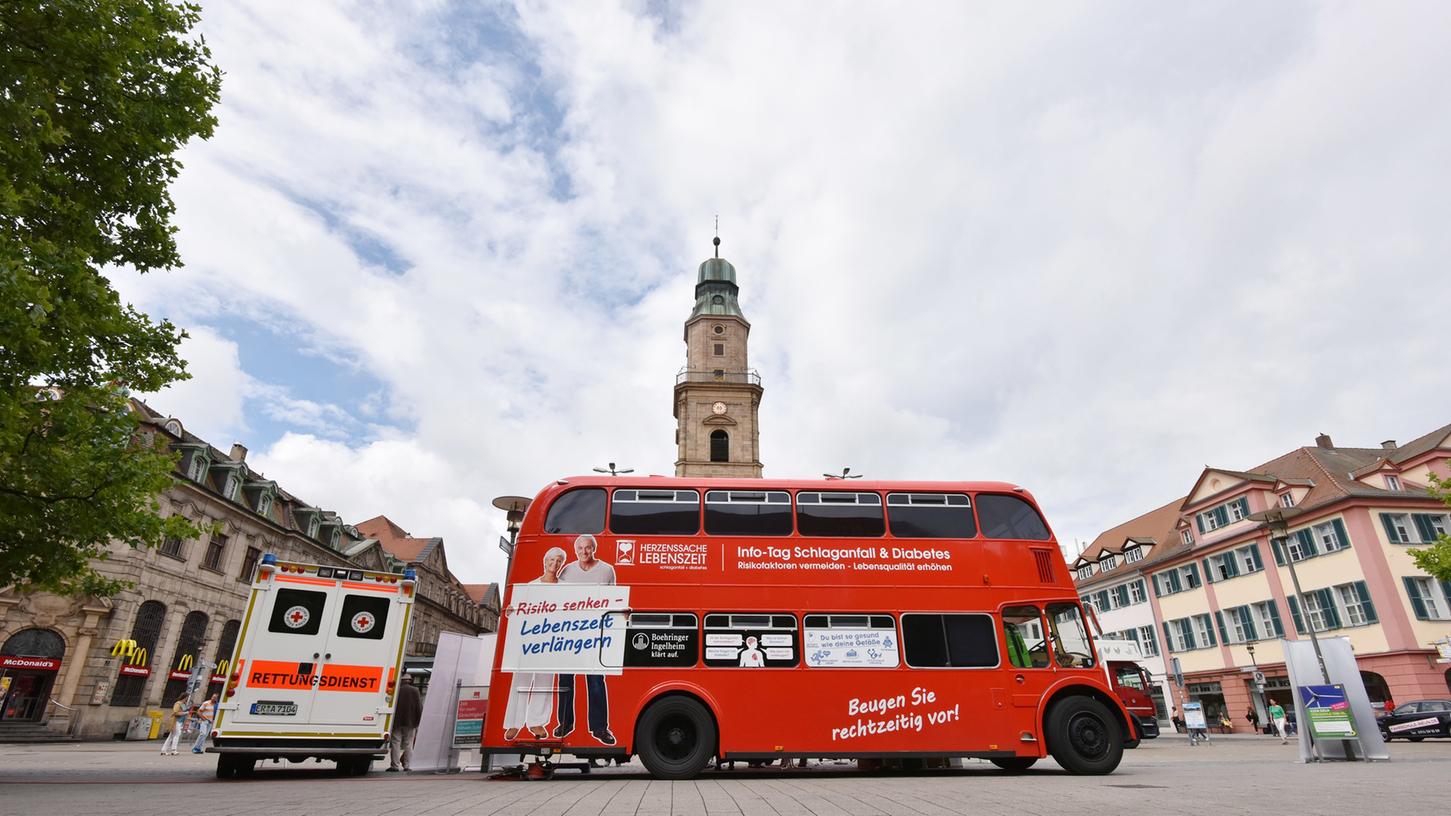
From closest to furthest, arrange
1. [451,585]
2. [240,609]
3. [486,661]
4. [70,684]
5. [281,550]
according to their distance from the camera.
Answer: [486,661]
[70,684]
[240,609]
[281,550]
[451,585]

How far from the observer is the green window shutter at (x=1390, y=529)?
3016cm

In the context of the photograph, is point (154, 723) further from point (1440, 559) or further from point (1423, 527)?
point (1423, 527)

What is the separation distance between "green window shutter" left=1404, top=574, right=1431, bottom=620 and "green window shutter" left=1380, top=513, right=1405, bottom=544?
170cm

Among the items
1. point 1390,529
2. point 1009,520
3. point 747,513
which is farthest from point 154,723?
point 1390,529

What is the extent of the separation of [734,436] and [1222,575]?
27.2m

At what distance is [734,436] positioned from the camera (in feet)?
149

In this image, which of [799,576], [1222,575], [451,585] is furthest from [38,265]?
[451,585]

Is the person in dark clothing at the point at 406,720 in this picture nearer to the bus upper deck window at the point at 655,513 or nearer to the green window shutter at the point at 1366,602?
the bus upper deck window at the point at 655,513

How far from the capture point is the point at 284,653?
10688 millimetres

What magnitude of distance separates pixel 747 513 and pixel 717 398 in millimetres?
35209

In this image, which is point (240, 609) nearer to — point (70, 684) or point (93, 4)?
point (70, 684)

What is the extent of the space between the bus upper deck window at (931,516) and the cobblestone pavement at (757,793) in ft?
11.3

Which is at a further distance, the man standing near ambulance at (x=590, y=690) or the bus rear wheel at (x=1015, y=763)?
the bus rear wheel at (x=1015, y=763)

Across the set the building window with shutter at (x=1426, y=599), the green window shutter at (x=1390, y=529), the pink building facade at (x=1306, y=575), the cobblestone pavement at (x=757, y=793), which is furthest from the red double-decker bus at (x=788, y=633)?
the green window shutter at (x=1390, y=529)
